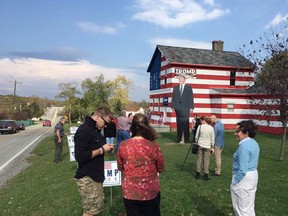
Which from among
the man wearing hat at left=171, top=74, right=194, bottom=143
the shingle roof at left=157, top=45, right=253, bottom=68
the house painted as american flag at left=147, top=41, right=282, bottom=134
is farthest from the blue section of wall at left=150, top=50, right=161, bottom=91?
the man wearing hat at left=171, top=74, right=194, bottom=143

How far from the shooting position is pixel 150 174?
4.03 m

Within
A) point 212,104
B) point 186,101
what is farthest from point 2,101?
point 186,101

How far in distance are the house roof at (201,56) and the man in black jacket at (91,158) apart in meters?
26.6

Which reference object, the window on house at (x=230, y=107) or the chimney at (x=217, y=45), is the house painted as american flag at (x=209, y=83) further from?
the chimney at (x=217, y=45)

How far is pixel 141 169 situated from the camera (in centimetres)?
399

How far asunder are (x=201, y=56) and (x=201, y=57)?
0.26 meters

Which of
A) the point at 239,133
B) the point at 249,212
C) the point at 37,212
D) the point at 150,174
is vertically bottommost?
the point at 37,212

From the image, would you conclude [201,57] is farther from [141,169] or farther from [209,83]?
[141,169]

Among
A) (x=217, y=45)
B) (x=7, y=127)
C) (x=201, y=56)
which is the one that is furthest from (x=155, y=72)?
(x=7, y=127)

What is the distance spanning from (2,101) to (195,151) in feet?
392

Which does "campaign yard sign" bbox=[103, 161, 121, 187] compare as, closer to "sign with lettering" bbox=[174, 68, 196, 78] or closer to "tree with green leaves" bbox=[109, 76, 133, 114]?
"sign with lettering" bbox=[174, 68, 196, 78]

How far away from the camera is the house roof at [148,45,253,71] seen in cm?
3173

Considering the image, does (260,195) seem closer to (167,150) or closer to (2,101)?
(167,150)

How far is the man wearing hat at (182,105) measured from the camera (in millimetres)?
20047
